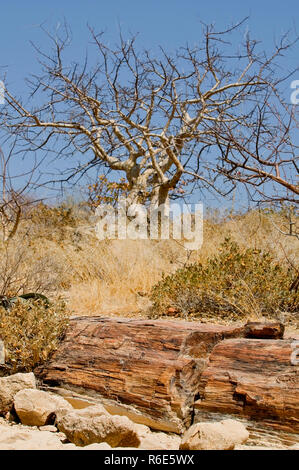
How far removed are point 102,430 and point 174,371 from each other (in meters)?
0.82

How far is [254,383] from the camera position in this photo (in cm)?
332

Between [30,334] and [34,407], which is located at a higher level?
[30,334]

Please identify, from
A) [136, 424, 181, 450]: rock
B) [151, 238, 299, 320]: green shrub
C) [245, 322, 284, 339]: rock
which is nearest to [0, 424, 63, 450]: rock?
[136, 424, 181, 450]: rock

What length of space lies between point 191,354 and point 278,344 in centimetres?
67

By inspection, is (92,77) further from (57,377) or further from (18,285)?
(57,377)

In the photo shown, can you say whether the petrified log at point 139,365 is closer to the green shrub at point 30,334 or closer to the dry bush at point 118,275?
the green shrub at point 30,334

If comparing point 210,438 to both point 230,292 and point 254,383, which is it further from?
point 230,292

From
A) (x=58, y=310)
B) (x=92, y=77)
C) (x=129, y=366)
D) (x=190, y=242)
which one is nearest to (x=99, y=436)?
(x=129, y=366)

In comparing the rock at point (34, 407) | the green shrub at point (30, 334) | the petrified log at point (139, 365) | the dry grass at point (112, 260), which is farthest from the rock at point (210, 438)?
the dry grass at point (112, 260)

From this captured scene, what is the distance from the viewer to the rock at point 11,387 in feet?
12.3

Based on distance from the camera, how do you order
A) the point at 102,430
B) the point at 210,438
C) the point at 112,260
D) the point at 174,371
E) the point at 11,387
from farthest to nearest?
the point at 112,260 < the point at 11,387 < the point at 174,371 < the point at 102,430 < the point at 210,438

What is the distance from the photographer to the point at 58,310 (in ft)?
15.9

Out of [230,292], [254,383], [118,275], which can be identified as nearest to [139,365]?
[254,383]
